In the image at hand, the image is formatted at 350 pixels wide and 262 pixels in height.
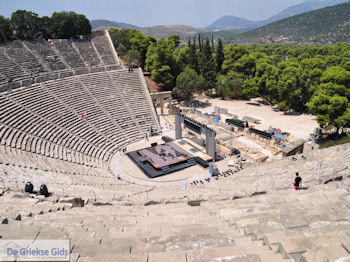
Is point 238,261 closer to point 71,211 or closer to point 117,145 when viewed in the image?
point 71,211

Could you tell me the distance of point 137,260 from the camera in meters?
5.67

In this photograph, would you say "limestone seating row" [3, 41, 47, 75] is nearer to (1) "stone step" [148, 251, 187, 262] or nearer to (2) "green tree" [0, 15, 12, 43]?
(2) "green tree" [0, 15, 12, 43]

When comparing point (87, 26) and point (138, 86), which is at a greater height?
point (87, 26)

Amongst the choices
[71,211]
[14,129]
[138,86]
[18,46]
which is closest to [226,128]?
[138,86]

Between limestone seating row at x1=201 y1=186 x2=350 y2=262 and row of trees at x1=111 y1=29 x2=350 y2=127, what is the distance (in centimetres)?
2035

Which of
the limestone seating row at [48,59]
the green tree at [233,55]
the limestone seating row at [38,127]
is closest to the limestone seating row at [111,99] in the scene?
the limestone seating row at [48,59]

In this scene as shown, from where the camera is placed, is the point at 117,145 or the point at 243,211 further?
the point at 117,145

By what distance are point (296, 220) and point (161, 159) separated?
18659 mm

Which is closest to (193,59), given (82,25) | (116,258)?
(82,25)

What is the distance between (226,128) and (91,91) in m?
18.9

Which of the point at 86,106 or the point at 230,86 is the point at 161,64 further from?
the point at 86,106

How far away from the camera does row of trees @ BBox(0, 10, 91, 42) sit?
44375mm

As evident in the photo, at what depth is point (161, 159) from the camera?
25.7 m

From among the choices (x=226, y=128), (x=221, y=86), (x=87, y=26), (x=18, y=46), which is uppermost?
(x=87, y=26)
